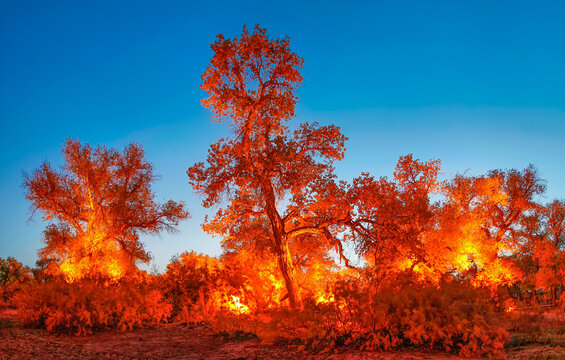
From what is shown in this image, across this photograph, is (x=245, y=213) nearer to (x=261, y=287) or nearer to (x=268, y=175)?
(x=268, y=175)

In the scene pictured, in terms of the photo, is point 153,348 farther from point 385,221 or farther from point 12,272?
point 12,272

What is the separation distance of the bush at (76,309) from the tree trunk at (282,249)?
436 centimetres

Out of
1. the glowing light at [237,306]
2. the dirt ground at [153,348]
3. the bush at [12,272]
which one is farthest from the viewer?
the bush at [12,272]

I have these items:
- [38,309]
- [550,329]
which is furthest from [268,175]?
[550,329]

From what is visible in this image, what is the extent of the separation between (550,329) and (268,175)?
8.07m

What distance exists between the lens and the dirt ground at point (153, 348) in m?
7.13

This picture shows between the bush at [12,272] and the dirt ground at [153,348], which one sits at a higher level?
the bush at [12,272]

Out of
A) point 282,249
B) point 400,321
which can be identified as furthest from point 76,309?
point 400,321

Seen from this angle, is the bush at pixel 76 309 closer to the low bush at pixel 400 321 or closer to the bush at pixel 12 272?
the low bush at pixel 400 321

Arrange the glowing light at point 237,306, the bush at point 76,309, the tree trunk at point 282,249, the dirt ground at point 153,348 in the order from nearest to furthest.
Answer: the dirt ground at point 153,348, the bush at point 76,309, the tree trunk at point 282,249, the glowing light at point 237,306

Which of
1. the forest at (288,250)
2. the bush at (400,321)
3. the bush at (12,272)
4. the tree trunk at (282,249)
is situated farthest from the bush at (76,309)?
the bush at (12,272)

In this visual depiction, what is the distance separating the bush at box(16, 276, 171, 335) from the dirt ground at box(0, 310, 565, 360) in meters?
0.39

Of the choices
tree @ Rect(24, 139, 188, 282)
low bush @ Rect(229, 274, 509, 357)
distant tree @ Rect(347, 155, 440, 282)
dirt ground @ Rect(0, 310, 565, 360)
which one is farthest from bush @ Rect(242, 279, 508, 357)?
tree @ Rect(24, 139, 188, 282)

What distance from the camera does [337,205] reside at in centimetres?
1250
